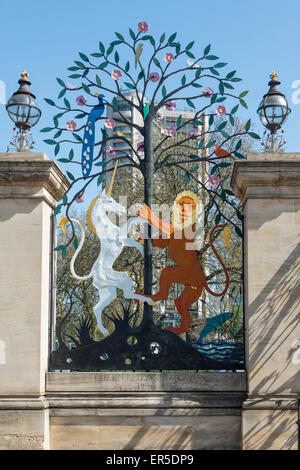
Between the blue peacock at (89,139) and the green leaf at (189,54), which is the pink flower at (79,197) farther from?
the green leaf at (189,54)

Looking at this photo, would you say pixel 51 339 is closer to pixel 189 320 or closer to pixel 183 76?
pixel 189 320

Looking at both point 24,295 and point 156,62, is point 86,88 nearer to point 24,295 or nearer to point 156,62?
point 156,62

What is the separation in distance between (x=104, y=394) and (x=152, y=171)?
3.13 m

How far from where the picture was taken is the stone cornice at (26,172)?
319 inches

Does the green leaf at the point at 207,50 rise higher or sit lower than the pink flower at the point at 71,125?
higher

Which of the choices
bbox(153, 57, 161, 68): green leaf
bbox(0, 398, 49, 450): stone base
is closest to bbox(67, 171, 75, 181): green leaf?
bbox(153, 57, 161, 68): green leaf

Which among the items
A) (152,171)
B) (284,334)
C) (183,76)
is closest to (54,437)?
(284,334)

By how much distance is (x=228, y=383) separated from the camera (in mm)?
7965

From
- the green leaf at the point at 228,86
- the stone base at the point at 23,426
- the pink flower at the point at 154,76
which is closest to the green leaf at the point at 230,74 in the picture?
the green leaf at the point at 228,86

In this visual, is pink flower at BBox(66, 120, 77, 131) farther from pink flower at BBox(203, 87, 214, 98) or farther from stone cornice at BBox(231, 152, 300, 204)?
stone cornice at BBox(231, 152, 300, 204)

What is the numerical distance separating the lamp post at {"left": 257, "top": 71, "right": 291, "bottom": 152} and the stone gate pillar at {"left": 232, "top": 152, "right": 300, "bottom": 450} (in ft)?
1.36

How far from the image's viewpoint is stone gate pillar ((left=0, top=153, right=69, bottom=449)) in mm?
7707

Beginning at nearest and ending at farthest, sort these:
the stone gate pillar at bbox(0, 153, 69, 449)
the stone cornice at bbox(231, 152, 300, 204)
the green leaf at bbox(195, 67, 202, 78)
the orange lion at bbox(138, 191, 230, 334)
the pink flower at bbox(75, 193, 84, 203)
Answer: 1. the stone gate pillar at bbox(0, 153, 69, 449)
2. the stone cornice at bbox(231, 152, 300, 204)
3. the orange lion at bbox(138, 191, 230, 334)
4. the pink flower at bbox(75, 193, 84, 203)
5. the green leaf at bbox(195, 67, 202, 78)

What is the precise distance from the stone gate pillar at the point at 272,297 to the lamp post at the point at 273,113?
1.36 ft
